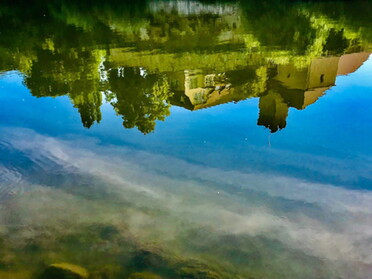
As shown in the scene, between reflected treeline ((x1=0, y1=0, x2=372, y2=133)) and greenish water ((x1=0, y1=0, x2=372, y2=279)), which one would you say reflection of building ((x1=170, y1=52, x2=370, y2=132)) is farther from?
greenish water ((x1=0, y1=0, x2=372, y2=279))

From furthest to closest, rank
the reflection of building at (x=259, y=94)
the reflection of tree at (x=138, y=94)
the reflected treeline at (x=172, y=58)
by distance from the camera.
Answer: the reflected treeline at (x=172, y=58) → the reflection of building at (x=259, y=94) → the reflection of tree at (x=138, y=94)

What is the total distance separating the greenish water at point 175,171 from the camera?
757 centimetres

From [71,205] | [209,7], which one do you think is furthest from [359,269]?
[209,7]

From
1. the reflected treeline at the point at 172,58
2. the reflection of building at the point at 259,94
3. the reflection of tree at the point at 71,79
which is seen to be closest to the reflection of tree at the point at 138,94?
the reflected treeline at the point at 172,58

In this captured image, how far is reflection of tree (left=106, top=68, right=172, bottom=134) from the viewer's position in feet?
57.0

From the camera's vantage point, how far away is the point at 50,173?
11.1 meters

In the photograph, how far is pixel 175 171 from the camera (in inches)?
442

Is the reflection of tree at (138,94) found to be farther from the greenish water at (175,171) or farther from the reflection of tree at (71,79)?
the reflection of tree at (71,79)

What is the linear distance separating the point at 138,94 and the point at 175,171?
38.7 feet

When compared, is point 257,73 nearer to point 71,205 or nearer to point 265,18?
point 71,205

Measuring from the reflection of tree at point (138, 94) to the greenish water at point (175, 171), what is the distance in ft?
0.37

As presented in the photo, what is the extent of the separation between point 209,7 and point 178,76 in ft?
150

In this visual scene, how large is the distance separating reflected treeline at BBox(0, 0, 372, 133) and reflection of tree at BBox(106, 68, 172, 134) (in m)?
0.07

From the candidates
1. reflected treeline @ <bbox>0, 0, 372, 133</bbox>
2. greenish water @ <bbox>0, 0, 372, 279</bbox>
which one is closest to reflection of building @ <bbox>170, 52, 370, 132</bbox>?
reflected treeline @ <bbox>0, 0, 372, 133</bbox>
